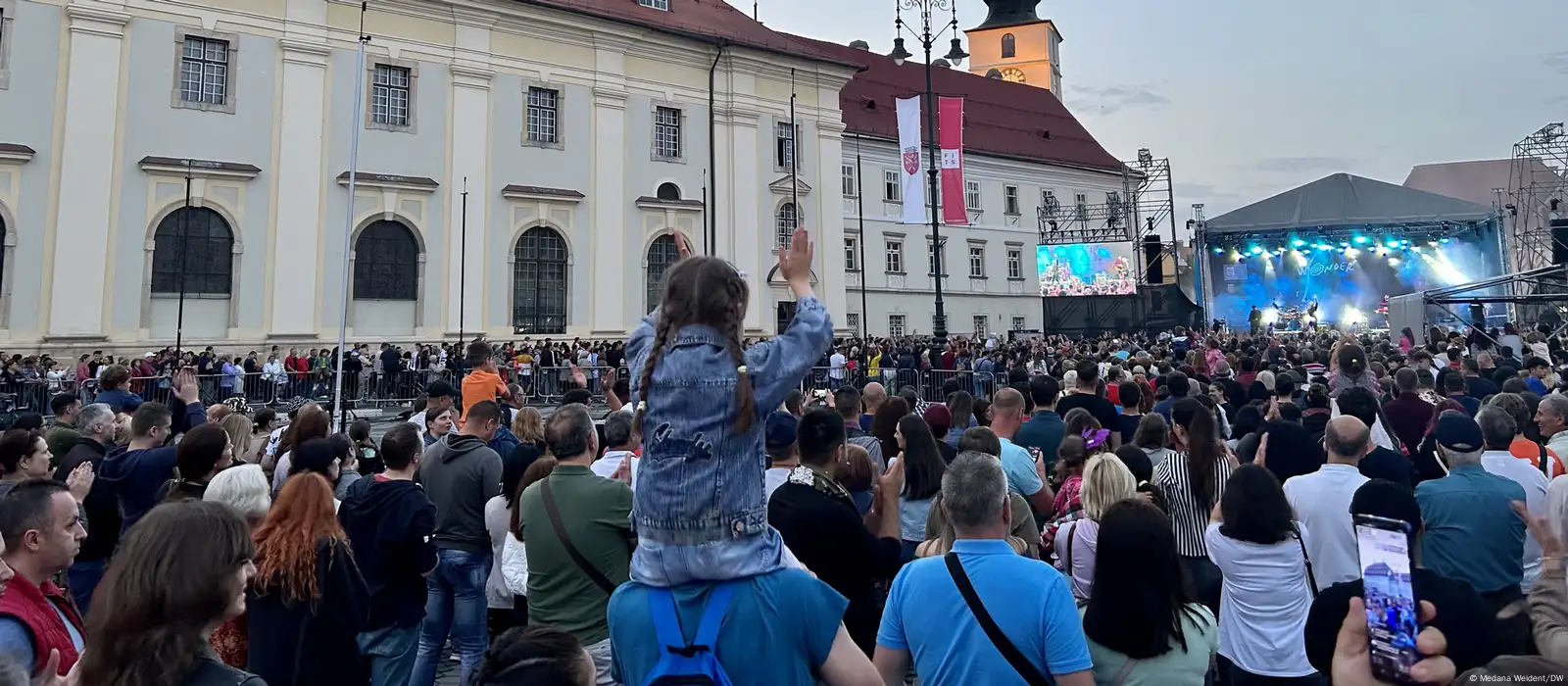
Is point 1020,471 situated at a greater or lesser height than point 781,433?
lesser

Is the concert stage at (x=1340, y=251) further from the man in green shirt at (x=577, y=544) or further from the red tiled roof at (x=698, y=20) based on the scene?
the man in green shirt at (x=577, y=544)

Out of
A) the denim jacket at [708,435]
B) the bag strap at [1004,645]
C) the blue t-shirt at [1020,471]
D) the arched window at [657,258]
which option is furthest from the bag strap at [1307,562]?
the arched window at [657,258]

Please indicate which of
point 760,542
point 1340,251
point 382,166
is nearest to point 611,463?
point 760,542

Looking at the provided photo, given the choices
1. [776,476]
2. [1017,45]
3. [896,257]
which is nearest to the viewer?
[776,476]

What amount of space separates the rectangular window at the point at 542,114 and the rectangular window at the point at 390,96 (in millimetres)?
4114

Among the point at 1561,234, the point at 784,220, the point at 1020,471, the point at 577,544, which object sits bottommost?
the point at 577,544

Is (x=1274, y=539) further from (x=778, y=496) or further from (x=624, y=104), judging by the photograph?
(x=624, y=104)

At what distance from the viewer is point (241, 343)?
24875 millimetres

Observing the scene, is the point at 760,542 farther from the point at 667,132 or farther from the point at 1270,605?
the point at 667,132

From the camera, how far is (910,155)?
23281 millimetres

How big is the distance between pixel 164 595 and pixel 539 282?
95.6 ft

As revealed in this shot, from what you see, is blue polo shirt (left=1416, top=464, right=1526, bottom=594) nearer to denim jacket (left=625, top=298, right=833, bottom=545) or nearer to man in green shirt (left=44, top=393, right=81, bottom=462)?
denim jacket (left=625, top=298, right=833, bottom=545)

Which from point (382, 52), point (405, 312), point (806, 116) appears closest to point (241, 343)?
point (405, 312)

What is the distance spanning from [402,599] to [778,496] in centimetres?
216
